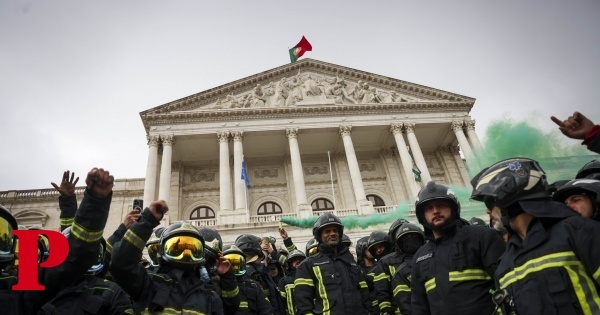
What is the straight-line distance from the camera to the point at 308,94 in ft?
95.7

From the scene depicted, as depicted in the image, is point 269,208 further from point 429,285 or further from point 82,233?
point 82,233

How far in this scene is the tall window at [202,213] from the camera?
2725cm

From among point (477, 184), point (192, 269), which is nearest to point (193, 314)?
point (192, 269)

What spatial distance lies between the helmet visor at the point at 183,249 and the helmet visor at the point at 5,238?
4.20 ft

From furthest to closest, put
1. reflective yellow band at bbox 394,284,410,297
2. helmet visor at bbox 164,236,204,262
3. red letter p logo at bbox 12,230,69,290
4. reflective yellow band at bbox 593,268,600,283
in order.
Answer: reflective yellow band at bbox 394,284,410,297 < helmet visor at bbox 164,236,204,262 < red letter p logo at bbox 12,230,69,290 < reflective yellow band at bbox 593,268,600,283

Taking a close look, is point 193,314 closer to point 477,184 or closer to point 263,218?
point 477,184

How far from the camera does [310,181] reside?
2909 cm

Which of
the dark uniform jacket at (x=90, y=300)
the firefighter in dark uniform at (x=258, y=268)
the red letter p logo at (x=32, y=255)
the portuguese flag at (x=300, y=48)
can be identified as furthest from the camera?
the portuguese flag at (x=300, y=48)

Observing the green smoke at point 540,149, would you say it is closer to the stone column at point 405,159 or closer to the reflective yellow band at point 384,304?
the stone column at point 405,159

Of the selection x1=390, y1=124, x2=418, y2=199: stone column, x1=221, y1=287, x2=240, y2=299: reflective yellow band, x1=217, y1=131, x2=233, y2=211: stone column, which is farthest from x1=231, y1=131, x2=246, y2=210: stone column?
x1=221, y1=287, x2=240, y2=299: reflective yellow band

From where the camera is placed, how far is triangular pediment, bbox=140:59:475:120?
28078mm

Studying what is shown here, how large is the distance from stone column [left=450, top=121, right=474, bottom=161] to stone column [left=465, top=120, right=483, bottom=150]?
496 mm

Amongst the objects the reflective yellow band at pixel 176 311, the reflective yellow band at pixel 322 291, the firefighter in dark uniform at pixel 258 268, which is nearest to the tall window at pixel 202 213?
the firefighter in dark uniform at pixel 258 268

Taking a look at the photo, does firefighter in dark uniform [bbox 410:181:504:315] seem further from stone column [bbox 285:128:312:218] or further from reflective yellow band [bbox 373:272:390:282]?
stone column [bbox 285:128:312:218]
